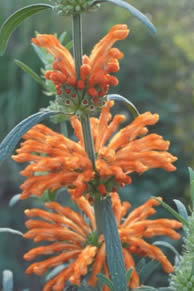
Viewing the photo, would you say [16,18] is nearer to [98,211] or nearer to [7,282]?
[98,211]

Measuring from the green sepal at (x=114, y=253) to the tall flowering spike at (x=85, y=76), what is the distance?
10.4 inches

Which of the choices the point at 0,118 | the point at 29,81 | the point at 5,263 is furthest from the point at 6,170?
the point at 5,263

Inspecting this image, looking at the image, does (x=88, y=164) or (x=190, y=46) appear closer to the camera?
(x=88, y=164)

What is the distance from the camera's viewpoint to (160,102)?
374 centimetres

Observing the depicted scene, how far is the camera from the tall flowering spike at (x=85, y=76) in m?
1.18

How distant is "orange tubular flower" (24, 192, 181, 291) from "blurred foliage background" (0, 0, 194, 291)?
4.81ft

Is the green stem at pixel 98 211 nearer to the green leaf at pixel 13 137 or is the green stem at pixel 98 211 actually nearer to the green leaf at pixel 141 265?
the green leaf at pixel 141 265

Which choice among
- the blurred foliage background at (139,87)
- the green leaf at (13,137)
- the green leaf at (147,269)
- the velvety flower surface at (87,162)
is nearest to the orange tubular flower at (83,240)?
the green leaf at (147,269)

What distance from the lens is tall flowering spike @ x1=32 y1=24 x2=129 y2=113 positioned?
1.18 m

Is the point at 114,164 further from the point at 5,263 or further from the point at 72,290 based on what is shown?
the point at 5,263

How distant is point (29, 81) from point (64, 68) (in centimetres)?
285

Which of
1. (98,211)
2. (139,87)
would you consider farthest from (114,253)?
(139,87)

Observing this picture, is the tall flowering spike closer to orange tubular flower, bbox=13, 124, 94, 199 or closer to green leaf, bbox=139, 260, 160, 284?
orange tubular flower, bbox=13, 124, 94, 199

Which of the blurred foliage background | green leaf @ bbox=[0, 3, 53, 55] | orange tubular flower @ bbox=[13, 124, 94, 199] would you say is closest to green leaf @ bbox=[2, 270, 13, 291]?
orange tubular flower @ bbox=[13, 124, 94, 199]
